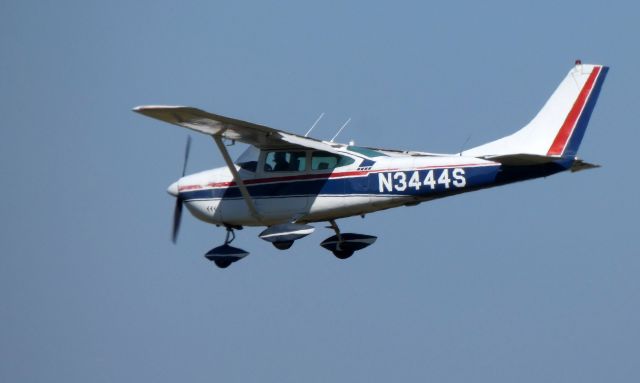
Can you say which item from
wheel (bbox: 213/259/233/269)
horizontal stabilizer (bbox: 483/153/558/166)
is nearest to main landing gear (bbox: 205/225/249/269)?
wheel (bbox: 213/259/233/269)

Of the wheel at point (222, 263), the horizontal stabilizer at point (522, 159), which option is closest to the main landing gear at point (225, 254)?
the wheel at point (222, 263)

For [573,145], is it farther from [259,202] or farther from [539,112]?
[259,202]

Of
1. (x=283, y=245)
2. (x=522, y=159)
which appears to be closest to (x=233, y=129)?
(x=283, y=245)

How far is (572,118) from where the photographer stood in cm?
3400

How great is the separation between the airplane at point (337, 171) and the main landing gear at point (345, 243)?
18 millimetres

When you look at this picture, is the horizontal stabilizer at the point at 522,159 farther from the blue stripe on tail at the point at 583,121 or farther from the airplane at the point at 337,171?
the blue stripe on tail at the point at 583,121

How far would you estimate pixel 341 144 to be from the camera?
35844mm

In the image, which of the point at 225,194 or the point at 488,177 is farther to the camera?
the point at 225,194

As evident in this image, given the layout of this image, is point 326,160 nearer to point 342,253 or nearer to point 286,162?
point 286,162

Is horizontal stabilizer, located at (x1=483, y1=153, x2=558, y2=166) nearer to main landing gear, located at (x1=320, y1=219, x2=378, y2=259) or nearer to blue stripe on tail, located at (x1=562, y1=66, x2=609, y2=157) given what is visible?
blue stripe on tail, located at (x1=562, y1=66, x2=609, y2=157)

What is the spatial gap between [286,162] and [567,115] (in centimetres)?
513

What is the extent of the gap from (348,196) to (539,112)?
3.59 m

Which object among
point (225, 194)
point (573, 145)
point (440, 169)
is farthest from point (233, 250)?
point (573, 145)

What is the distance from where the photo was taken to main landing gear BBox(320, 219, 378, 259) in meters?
36.4
